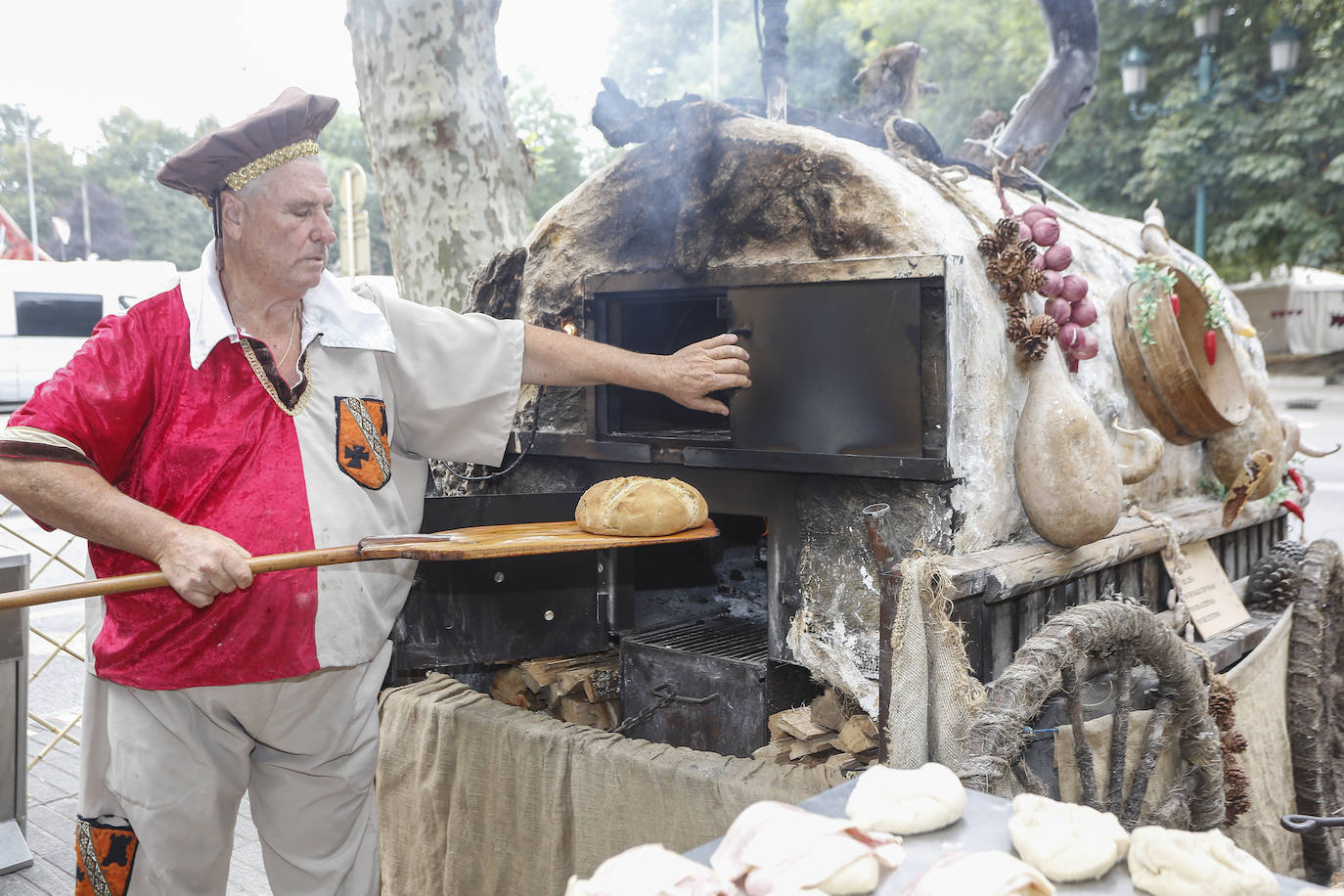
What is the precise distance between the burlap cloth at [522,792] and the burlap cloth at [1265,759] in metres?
1.12

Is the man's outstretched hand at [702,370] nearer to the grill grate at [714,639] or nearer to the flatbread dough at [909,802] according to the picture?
the grill grate at [714,639]

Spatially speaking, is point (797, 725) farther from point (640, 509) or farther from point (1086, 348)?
point (1086, 348)

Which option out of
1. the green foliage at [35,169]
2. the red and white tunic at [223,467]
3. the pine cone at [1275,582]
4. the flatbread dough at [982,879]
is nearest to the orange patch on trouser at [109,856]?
the red and white tunic at [223,467]

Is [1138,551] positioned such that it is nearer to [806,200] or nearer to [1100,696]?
[1100,696]

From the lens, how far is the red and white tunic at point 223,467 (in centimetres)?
227

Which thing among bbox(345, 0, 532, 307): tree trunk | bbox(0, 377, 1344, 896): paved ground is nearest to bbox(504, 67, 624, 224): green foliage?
bbox(0, 377, 1344, 896): paved ground

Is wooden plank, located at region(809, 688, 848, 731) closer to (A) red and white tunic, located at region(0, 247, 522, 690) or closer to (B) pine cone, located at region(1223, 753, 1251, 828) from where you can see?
(B) pine cone, located at region(1223, 753, 1251, 828)

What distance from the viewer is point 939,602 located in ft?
8.28

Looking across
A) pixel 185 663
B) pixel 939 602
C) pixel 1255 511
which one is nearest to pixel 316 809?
pixel 185 663

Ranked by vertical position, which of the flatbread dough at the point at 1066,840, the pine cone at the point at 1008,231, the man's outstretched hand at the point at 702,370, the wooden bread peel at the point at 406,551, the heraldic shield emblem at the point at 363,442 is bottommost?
the flatbread dough at the point at 1066,840

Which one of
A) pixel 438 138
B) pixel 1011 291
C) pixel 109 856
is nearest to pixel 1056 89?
pixel 1011 291

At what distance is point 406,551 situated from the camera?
2172 millimetres

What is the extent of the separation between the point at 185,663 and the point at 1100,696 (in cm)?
244

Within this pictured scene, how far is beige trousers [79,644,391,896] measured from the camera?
2.32 metres
